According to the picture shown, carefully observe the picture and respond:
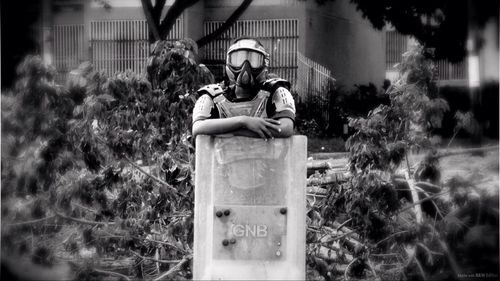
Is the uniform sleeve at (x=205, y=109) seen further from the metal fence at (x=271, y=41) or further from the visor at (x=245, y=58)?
the metal fence at (x=271, y=41)

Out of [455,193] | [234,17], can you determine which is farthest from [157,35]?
[455,193]

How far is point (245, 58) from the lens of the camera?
5223 millimetres

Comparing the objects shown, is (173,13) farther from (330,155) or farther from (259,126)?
(259,126)

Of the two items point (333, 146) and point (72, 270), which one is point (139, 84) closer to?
point (72, 270)

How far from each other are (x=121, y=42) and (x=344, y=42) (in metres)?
3.17

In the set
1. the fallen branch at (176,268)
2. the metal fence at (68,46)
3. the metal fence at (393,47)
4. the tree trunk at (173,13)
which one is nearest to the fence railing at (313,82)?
the metal fence at (393,47)

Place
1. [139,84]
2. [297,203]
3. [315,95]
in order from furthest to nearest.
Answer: [315,95] → [139,84] → [297,203]

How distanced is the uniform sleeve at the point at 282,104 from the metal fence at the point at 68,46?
3.97 m

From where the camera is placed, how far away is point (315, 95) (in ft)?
33.2

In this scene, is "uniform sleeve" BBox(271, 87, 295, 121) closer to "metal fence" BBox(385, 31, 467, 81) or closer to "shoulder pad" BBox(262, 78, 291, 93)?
"shoulder pad" BBox(262, 78, 291, 93)

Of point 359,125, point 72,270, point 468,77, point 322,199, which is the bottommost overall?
point 72,270

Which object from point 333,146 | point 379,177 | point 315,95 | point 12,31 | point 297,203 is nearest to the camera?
point 297,203

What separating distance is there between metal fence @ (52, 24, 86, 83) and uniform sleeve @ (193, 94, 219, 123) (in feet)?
12.0

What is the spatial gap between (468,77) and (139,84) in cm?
349
